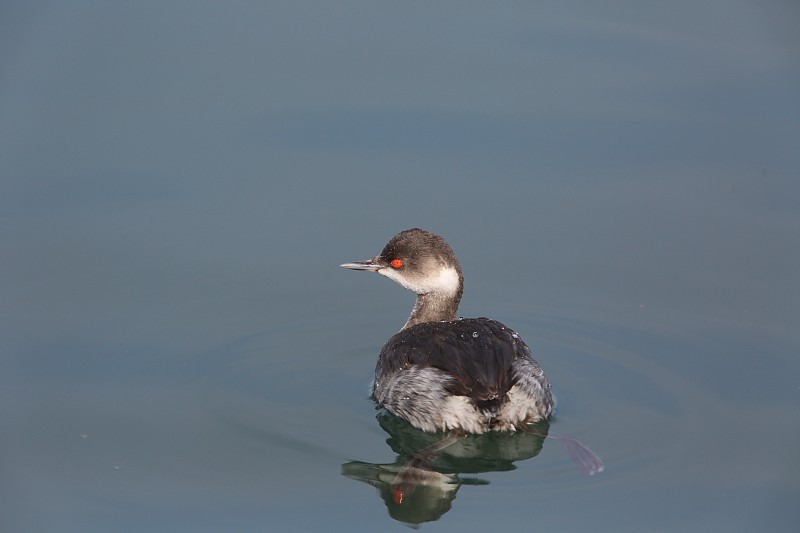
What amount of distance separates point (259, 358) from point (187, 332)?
0.61 meters

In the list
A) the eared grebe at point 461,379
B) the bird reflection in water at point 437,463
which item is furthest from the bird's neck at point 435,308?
the bird reflection in water at point 437,463

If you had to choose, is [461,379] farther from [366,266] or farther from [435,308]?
[366,266]

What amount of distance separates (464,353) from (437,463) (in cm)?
73

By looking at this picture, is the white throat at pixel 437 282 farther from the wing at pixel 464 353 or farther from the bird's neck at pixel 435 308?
the wing at pixel 464 353

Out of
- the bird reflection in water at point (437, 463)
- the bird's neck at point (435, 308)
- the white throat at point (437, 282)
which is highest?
the white throat at point (437, 282)

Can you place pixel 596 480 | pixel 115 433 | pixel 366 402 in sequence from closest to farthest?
pixel 596 480
pixel 115 433
pixel 366 402

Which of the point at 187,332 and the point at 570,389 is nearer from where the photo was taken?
the point at 570,389

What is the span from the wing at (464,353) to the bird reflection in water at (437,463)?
31 cm

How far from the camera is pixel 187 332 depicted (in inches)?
343

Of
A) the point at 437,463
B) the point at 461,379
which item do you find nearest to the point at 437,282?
the point at 461,379

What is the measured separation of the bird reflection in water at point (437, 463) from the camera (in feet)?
22.5

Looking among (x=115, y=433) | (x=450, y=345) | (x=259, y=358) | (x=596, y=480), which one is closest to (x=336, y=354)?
(x=259, y=358)

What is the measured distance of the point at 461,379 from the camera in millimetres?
7465

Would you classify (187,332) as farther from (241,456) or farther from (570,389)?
(570,389)
